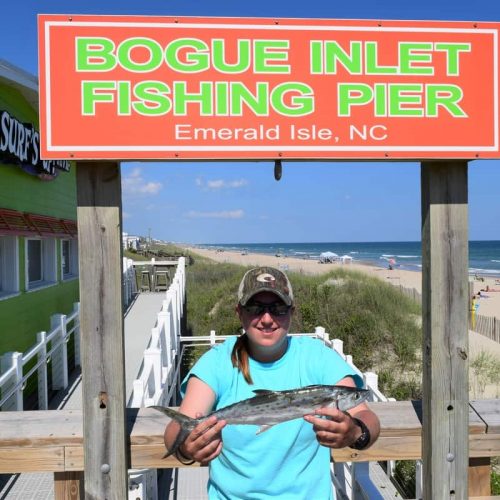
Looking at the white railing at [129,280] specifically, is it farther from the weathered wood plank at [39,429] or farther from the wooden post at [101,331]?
the wooden post at [101,331]

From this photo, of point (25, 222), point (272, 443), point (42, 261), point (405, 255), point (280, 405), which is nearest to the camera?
point (280, 405)

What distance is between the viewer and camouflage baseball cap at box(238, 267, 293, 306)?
2.27 m

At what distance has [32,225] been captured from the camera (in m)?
9.46

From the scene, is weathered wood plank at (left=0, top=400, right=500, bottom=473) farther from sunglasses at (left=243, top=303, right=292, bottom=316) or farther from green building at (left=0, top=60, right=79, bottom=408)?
green building at (left=0, top=60, right=79, bottom=408)

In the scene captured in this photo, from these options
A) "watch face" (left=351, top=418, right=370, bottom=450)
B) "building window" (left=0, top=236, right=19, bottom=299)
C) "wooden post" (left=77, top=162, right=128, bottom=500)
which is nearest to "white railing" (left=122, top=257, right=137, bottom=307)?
"building window" (left=0, top=236, right=19, bottom=299)

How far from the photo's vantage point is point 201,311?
2019 cm

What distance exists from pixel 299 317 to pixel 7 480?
10.9 meters

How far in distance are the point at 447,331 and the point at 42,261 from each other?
1032 centimetres

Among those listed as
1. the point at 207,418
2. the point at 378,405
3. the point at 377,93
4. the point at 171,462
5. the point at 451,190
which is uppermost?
the point at 377,93

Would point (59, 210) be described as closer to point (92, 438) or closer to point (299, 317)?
point (299, 317)

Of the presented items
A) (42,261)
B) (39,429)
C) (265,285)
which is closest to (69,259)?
(42,261)

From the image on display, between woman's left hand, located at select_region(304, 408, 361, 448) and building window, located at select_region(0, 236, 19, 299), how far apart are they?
26.1ft

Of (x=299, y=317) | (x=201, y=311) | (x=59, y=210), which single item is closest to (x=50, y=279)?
(x=59, y=210)

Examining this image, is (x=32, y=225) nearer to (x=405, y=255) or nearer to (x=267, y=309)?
(x=267, y=309)
